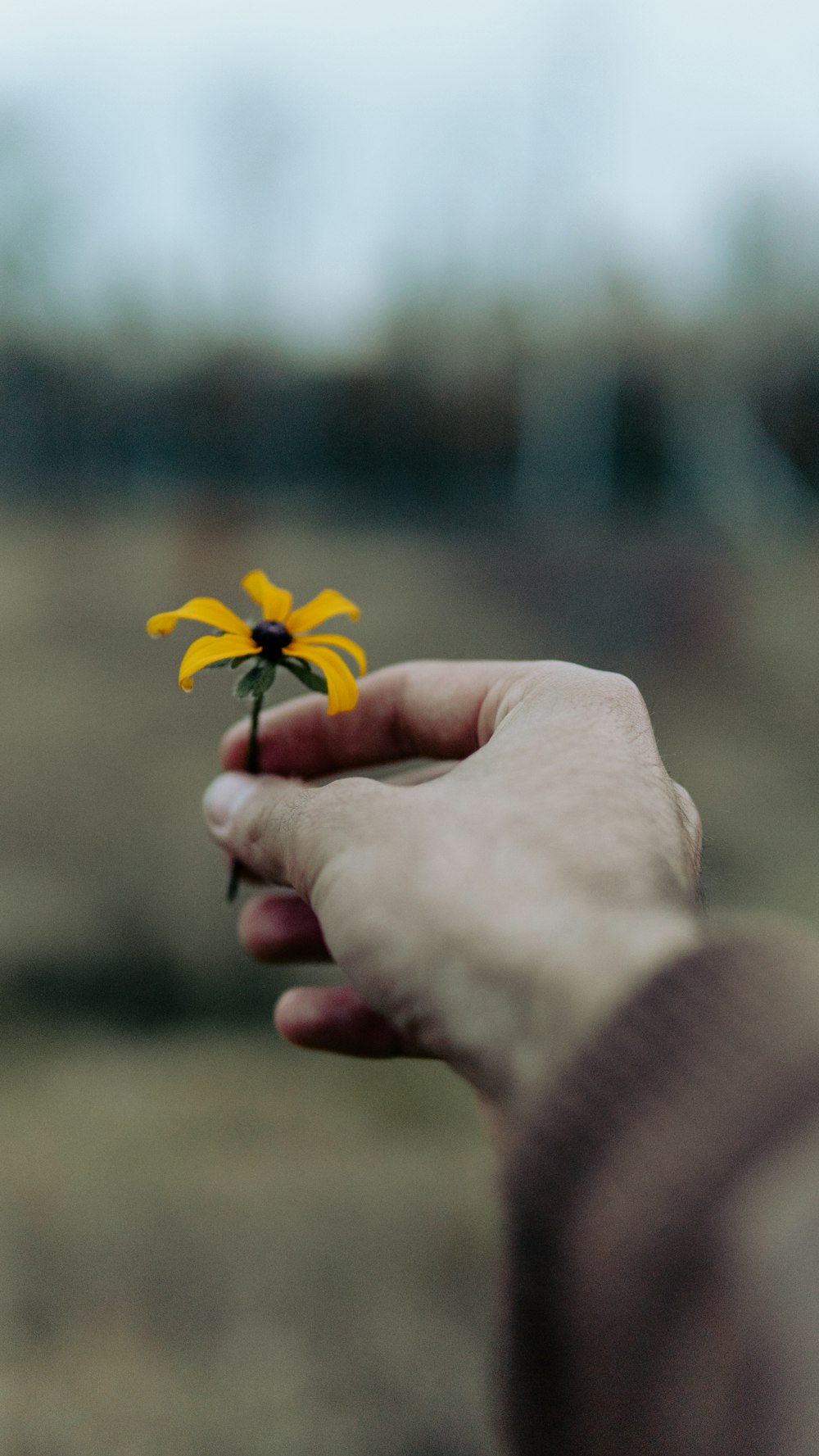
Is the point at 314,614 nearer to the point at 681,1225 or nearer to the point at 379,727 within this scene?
the point at 379,727

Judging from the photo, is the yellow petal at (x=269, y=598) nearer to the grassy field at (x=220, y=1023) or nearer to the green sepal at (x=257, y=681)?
the green sepal at (x=257, y=681)

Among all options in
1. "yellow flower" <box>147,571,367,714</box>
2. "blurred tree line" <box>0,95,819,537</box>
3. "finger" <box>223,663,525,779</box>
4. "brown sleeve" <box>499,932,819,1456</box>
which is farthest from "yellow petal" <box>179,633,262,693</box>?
"blurred tree line" <box>0,95,819,537</box>

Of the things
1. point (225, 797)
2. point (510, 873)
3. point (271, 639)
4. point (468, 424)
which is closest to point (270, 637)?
point (271, 639)

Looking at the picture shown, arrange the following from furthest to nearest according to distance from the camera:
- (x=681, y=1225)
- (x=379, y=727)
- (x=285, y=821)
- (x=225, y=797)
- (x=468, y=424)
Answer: (x=468, y=424) → (x=379, y=727) → (x=225, y=797) → (x=285, y=821) → (x=681, y=1225)

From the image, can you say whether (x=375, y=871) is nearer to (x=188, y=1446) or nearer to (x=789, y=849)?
(x=188, y=1446)

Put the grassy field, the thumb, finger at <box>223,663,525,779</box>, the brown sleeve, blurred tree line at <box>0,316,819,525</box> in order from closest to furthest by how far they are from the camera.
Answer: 1. the brown sleeve
2. the thumb
3. finger at <box>223,663,525,779</box>
4. the grassy field
5. blurred tree line at <box>0,316,819,525</box>

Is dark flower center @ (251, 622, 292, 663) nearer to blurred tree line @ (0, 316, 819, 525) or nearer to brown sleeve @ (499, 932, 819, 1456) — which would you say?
brown sleeve @ (499, 932, 819, 1456)
